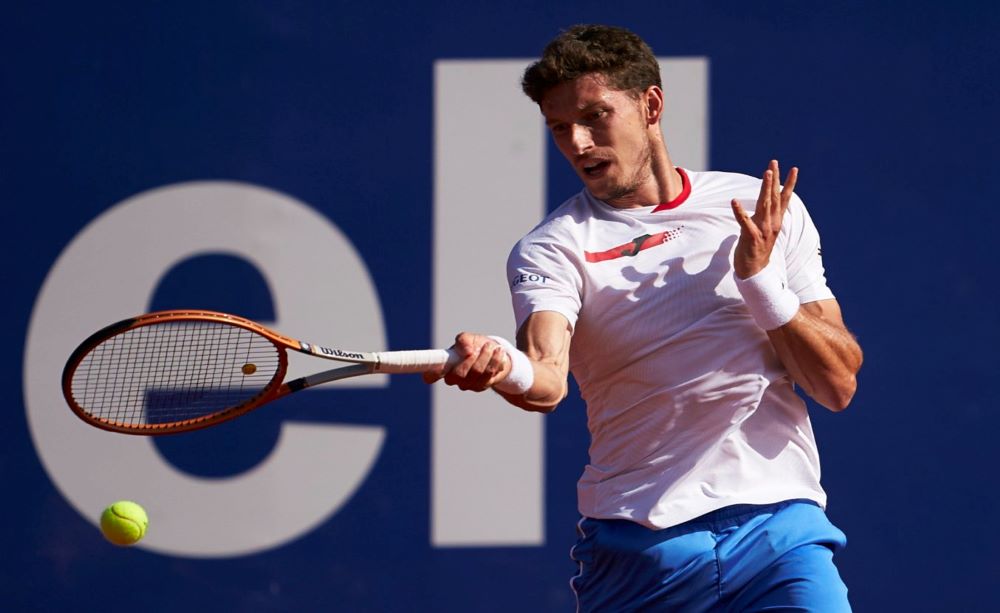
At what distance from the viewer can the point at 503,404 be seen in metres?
4.26

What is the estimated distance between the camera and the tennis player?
101 inches

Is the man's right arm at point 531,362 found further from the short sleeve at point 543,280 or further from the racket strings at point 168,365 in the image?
the racket strings at point 168,365

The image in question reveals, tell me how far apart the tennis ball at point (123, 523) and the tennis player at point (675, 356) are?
1759 mm

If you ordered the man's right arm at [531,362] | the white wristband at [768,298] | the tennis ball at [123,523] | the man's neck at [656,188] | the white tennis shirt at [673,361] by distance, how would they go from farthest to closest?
the tennis ball at [123,523] < the man's neck at [656,188] < the white tennis shirt at [673,361] < the white wristband at [768,298] < the man's right arm at [531,362]

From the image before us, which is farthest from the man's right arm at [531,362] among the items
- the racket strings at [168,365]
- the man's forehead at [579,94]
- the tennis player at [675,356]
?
the racket strings at [168,365]

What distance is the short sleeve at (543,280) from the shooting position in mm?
2621

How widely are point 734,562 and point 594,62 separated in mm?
1067

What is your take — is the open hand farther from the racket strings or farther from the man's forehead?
the racket strings

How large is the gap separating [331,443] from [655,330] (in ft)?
6.08

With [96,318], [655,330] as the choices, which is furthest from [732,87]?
[96,318]

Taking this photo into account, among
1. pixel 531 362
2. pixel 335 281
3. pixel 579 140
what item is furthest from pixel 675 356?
pixel 335 281

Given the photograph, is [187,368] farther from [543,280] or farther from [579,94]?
[579,94]

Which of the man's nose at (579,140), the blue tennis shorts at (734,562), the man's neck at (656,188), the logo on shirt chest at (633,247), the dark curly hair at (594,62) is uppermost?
the dark curly hair at (594,62)

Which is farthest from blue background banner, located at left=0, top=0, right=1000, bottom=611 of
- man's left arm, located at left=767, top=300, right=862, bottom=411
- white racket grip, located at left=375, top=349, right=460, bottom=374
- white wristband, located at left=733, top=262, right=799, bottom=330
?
white racket grip, located at left=375, top=349, right=460, bottom=374
